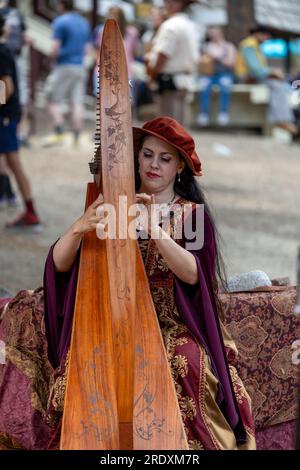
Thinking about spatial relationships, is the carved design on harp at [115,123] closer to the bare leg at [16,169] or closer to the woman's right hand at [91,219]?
the woman's right hand at [91,219]

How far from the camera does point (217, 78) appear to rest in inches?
609

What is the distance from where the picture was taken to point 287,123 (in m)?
15.1

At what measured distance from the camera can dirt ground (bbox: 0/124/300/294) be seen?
22.9 feet

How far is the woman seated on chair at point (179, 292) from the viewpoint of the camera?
10.6 feet

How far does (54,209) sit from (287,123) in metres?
7.21

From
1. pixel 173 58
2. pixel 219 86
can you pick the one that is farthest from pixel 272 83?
pixel 173 58

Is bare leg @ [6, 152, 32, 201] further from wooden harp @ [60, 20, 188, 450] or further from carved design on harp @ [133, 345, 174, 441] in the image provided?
carved design on harp @ [133, 345, 174, 441]

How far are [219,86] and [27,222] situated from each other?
8393mm

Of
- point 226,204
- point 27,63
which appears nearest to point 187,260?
point 226,204

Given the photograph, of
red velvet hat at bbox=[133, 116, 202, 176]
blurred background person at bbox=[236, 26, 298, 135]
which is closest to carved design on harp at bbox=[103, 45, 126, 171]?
red velvet hat at bbox=[133, 116, 202, 176]

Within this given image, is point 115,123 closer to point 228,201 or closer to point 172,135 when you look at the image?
point 172,135

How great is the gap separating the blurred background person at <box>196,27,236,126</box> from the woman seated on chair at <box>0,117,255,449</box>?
1198 cm

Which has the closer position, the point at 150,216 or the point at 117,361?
the point at 117,361
